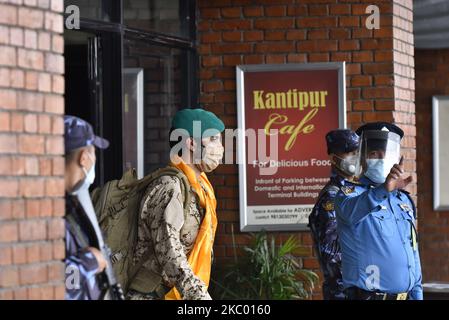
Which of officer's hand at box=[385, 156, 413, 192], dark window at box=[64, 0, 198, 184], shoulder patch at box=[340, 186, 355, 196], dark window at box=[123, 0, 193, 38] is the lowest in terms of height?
shoulder patch at box=[340, 186, 355, 196]

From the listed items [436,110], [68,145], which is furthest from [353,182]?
[436,110]

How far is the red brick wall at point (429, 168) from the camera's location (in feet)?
39.4

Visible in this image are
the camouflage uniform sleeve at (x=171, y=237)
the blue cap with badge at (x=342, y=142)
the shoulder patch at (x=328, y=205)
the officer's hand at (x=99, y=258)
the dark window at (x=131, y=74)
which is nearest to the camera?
the officer's hand at (x=99, y=258)

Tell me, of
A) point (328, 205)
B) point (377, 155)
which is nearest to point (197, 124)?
point (377, 155)

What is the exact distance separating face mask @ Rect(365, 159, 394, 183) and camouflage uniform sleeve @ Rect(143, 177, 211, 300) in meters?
1.14

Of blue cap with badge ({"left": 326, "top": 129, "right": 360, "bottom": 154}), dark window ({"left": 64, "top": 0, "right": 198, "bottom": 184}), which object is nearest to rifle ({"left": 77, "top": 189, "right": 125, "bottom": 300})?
blue cap with badge ({"left": 326, "top": 129, "right": 360, "bottom": 154})

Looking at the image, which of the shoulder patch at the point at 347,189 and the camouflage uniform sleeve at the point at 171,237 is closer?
the camouflage uniform sleeve at the point at 171,237

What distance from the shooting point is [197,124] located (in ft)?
21.2

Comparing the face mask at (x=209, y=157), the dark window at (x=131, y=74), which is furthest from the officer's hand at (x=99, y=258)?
the dark window at (x=131, y=74)

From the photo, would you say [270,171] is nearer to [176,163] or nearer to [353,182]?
[353,182]

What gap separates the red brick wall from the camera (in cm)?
1200

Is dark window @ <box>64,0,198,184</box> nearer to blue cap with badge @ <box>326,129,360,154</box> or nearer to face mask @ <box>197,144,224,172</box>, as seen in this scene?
blue cap with badge @ <box>326,129,360,154</box>

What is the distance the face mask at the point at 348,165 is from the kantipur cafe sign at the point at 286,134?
201 centimetres

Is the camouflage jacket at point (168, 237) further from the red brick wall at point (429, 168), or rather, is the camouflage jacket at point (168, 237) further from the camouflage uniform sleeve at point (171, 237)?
the red brick wall at point (429, 168)
